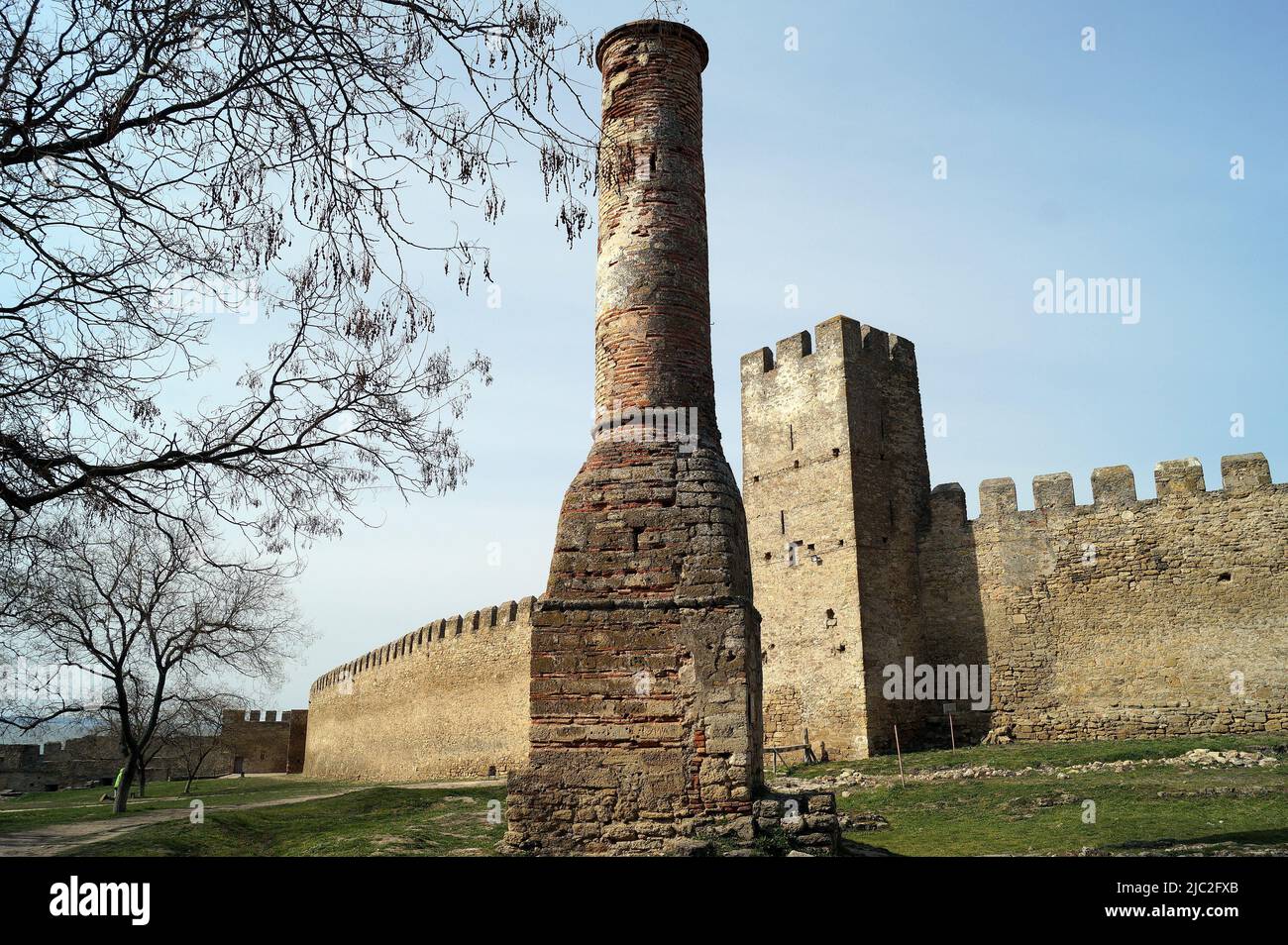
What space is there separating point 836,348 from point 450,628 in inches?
506

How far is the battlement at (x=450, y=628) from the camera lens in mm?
23469

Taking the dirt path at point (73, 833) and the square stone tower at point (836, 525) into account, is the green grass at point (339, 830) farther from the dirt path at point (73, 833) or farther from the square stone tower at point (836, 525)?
the square stone tower at point (836, 525)

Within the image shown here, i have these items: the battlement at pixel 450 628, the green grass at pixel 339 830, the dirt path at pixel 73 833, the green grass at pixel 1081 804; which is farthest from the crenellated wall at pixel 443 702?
the green grass at pixel 1081 804

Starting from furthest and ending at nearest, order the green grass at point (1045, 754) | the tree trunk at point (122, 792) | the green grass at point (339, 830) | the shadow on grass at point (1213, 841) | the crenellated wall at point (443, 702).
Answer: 1. the crenellated wall at point (443, 702)
2. the tree trunk at point (122, 792)
3. the green grass at point (1045, 754)
4. the green grass at point (339, 830)
5. the shadow on grass at point (1213, 841)

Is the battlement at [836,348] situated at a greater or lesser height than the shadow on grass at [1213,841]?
greater

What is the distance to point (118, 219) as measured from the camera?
5.86 m

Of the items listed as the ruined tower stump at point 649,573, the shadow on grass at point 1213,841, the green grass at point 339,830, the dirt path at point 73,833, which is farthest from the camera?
the dirt path at point 73,833

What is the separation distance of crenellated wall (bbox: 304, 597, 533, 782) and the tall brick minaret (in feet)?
41.2

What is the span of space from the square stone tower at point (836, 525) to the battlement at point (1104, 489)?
0.75 m

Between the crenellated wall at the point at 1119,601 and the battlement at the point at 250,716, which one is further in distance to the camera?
the battlement at the point at 250,716

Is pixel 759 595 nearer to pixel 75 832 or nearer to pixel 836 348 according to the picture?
pixel 836 348

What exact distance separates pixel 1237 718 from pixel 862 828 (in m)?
10.6

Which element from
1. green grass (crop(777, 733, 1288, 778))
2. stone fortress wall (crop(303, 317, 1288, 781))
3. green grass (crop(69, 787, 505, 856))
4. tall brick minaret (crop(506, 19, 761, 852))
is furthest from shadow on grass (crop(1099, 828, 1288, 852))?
stone fortress wall (crop(303, 317, 1288, 781))
